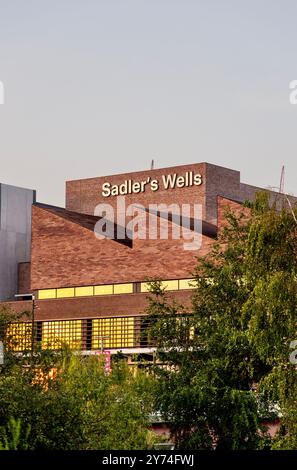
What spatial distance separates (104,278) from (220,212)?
13.0 m

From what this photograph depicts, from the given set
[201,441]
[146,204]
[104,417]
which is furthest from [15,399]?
[146,204]

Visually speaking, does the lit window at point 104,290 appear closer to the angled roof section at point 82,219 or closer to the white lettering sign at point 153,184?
the angled roof section at point 82,219

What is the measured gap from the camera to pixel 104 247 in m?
102

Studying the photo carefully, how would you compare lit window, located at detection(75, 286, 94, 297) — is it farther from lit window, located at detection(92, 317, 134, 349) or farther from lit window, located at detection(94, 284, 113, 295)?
lit window, located at detection(92, 317, 134, 349)

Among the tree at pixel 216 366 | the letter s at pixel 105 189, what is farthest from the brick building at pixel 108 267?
the tree at pixel 216 366

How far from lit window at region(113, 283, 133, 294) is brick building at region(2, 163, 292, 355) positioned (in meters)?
0.08

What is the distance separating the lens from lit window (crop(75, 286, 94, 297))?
337ft

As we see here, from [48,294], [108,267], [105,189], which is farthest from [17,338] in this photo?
[105,189]

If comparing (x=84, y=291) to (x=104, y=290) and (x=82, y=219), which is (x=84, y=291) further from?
(x=82, y=219)

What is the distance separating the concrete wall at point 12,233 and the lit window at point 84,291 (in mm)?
12493

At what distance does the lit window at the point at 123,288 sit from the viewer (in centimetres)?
10031

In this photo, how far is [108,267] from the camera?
102 meters
